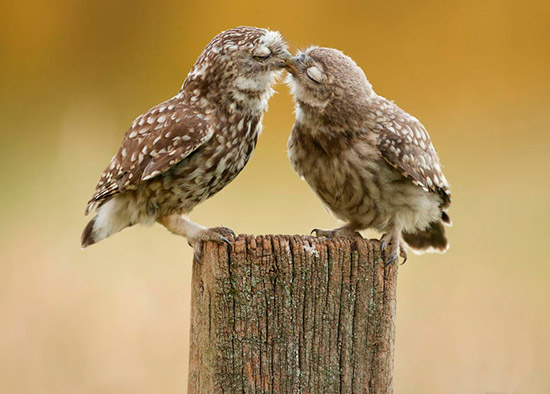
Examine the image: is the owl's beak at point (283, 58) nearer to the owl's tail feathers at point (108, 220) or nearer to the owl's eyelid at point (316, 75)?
the owl's eyelid at point (316, 75)

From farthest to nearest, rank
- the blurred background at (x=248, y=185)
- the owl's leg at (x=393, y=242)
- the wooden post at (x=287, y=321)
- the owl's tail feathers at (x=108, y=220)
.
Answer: the blurred background at (x=248, y=185)
the owl's tail feathers at (x=108, y=220)
the owl's leg at (x=393, y=242)
the wooden post at (x=287, y=321)

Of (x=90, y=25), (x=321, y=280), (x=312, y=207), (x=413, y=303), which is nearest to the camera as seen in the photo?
(x=321, y=280)

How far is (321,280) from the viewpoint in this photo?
119 inches

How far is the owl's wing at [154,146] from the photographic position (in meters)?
4.16

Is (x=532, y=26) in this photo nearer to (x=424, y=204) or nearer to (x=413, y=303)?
(x=413, y=303)

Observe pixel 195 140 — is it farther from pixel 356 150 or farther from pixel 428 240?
pixel 428 240

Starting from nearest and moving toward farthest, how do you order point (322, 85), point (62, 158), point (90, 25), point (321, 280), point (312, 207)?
point (321, 280) → point (322, 85) → point (62, 158) → point (312, 207) → point (90, 25)

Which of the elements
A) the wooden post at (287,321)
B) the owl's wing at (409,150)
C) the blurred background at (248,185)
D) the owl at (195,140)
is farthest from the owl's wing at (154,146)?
the wooden post at (287,321)

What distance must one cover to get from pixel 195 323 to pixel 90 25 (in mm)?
5499

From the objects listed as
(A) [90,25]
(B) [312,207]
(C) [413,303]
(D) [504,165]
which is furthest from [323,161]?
(A) [90,25]

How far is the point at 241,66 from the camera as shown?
14.2ft

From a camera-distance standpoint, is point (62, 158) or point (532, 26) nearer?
point (62, 158)

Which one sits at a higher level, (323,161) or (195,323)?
(323,161)

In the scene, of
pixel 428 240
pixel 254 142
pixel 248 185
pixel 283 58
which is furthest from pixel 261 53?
pixel 248 185
